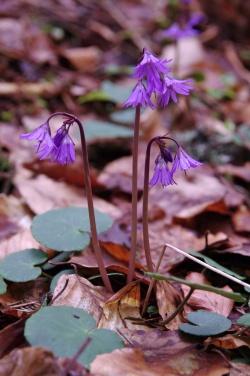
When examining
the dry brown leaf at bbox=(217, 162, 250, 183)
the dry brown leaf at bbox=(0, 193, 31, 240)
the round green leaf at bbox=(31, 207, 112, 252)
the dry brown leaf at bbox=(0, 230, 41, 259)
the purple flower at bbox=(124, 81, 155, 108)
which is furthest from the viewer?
the dry brown leaf at bbox=(217, 162, 250, 183)

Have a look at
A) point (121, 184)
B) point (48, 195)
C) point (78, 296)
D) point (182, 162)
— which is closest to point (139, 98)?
point (182, 162)

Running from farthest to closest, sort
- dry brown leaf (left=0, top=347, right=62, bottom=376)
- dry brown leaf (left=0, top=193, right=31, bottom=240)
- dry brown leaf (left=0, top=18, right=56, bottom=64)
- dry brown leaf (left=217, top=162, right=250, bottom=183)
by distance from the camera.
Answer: dry brown leaf (left=0, top=18, right=56, bottom=64)
dry brown leaf (left=217, top=162, right=250, bottom=183)
dry brown leaf (left=0, top=193, right=31, bottom=240)
dry brown leaf (left=0, top=347, right=62, bottom=376)

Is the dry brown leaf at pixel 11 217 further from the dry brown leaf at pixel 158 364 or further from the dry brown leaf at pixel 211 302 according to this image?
the dry brown leaf at pixel 158 364

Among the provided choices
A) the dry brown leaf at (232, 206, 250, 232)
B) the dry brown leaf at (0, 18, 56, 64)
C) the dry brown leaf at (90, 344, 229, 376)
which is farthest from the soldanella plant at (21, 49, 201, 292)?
the dry brown leaf at (0, 18, 56, 64)

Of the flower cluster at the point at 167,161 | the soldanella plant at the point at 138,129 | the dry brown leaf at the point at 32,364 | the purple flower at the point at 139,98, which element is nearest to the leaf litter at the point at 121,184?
the dry brown leaf at the point at 32,364

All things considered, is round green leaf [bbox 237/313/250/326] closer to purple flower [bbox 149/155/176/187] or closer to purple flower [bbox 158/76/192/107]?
purple flower [bbox 149/155/176/187]

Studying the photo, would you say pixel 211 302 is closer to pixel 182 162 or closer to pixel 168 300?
pixel 168 300
